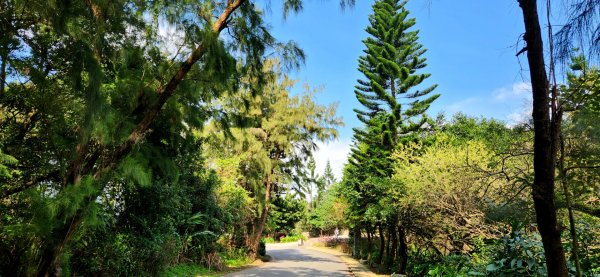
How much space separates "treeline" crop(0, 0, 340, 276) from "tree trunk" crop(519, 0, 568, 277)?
3.69 m

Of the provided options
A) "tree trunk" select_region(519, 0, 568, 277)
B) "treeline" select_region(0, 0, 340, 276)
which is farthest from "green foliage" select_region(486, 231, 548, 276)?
"treeline" select_region(0, 0, 340, 276)

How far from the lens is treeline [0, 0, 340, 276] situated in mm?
4305

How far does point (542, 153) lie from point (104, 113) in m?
4.00

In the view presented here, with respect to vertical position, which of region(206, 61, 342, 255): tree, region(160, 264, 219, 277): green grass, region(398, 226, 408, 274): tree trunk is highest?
region(206, 61, 342, 255): tree

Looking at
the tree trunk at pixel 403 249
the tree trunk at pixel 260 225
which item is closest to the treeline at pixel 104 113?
the tree trunk at pixel 403 249

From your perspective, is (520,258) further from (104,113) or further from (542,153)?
(104,113)

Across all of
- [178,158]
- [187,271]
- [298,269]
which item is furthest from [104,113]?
[298,269]

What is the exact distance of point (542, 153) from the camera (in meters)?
2.41

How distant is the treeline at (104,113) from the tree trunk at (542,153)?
3689 millimetres

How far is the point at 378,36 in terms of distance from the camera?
19.3m

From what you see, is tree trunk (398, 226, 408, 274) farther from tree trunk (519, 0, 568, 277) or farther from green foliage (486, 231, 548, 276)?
tree trunk (519, 0, 568, 277)

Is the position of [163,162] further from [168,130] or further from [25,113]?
[25,113]

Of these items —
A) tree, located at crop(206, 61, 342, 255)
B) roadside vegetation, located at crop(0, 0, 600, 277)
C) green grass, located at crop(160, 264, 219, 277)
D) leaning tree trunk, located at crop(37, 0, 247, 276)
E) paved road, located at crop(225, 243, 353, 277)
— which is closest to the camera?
roadside vegetation, located at crop(0, 0, 600, 277)

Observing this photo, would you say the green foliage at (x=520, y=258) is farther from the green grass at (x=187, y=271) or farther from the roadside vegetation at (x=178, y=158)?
the green grass at (x=187, y=271)
